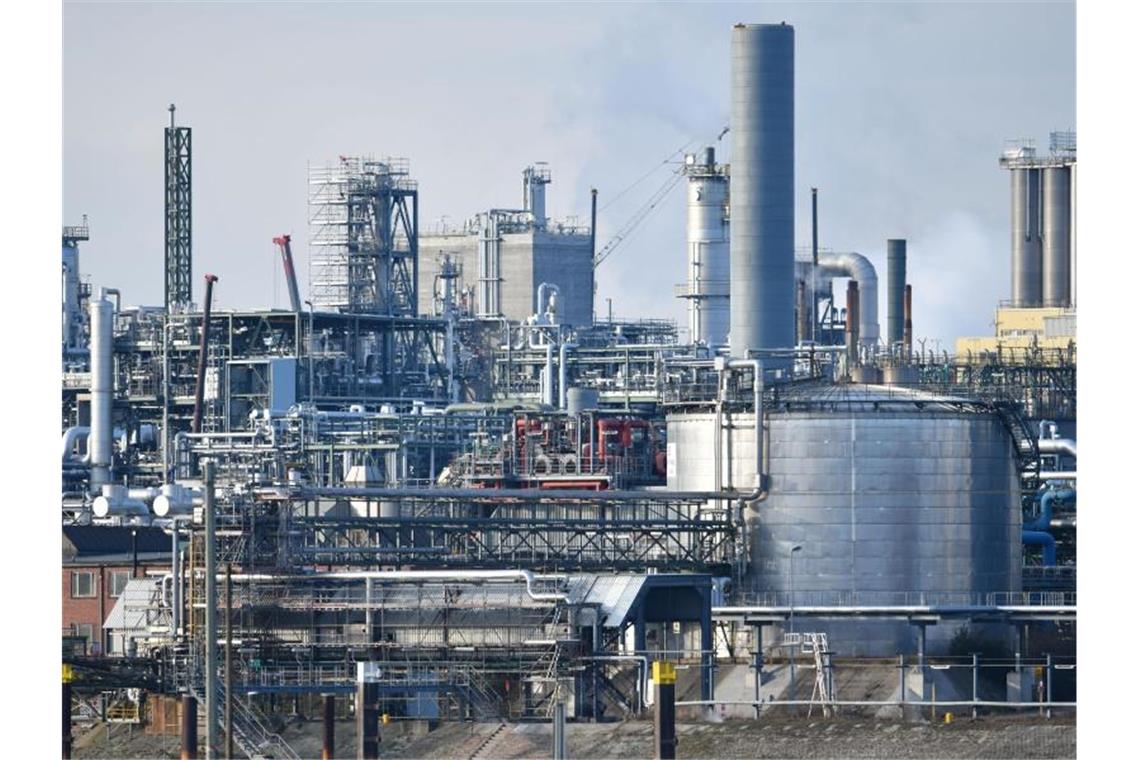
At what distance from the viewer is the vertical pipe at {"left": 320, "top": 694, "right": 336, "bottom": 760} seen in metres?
37.6

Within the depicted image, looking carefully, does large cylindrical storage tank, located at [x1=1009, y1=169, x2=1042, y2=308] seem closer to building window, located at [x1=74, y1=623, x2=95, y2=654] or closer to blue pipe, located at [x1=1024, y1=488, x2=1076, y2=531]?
blue pipe, located at [x1=1024, y1=488, x2=1076, y2=531]

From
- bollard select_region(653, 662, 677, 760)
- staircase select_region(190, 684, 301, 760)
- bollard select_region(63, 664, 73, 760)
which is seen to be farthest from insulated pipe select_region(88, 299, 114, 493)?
bollard select_region(653, 662, 677, 760)

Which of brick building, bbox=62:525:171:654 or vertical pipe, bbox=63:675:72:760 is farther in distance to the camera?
brick building, bbox=62:525:171:654

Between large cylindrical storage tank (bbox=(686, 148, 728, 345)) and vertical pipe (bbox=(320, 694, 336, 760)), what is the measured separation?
147ft

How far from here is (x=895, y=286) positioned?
83.9 meters

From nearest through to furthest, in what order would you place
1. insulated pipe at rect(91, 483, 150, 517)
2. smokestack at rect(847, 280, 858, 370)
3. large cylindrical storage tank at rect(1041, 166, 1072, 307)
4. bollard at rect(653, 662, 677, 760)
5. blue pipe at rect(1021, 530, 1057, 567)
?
bollard at rect(653, 662, 677, 760), blue pipe at rect(1021, 530, 1057, 567), insulated pipe at rect(91, 483, 150, 517), smokestack at rect(847, 280, 858, 370), large cylindrical storage tank at rect(1041, 166, 1072, 307)

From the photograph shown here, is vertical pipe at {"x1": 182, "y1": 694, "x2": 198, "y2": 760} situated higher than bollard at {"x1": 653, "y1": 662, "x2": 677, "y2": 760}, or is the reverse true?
bollard at {"x1": 653, "y1": 662, "x2": 677, "y2": 760}

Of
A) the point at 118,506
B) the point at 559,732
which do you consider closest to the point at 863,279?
the point at 118,506

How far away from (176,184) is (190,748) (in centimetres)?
4685

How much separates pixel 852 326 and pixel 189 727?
3611cm
